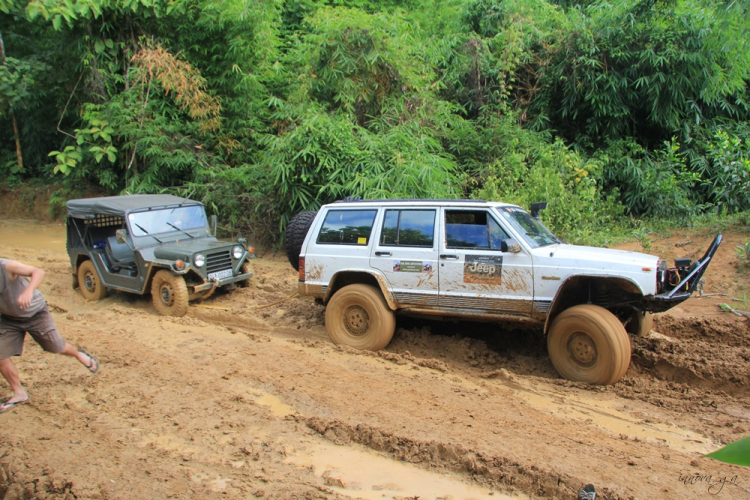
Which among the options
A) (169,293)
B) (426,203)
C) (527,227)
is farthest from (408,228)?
(169,293)

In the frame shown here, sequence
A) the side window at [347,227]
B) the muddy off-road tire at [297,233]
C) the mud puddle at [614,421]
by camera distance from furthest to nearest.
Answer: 1. the muddy off-road tire at [297,233]
2. the side window at [347,227]
3. the mud puddle at [614,421]

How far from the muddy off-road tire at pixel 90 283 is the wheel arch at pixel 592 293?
285 inches

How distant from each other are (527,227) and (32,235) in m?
14.3

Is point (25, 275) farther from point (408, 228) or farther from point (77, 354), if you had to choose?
point (408, 228)

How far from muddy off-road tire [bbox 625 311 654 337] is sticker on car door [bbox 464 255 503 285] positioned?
58.6 inches

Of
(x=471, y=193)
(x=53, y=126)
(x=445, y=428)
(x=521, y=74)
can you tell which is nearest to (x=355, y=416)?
(x=445, y=428)

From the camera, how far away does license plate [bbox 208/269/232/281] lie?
7881 millimetres

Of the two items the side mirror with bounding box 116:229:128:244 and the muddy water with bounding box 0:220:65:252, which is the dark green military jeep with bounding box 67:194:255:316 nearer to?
the side mirror with bounding box 116:229:128:244

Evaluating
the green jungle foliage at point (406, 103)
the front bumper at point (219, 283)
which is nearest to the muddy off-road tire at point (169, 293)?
the front bumper at point (219, 283)

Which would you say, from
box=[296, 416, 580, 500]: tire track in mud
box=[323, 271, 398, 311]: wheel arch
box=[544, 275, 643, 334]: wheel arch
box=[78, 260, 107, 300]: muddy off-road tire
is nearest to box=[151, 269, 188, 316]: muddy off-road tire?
box=[78, 260, 107, 300]: muddy off-road tire

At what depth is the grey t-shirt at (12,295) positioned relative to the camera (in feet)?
14.1

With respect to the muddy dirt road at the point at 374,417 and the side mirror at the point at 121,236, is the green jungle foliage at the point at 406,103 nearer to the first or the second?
the side mirror at the point at 121,236

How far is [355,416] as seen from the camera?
428 cm

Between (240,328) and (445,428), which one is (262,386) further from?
(240,328)
